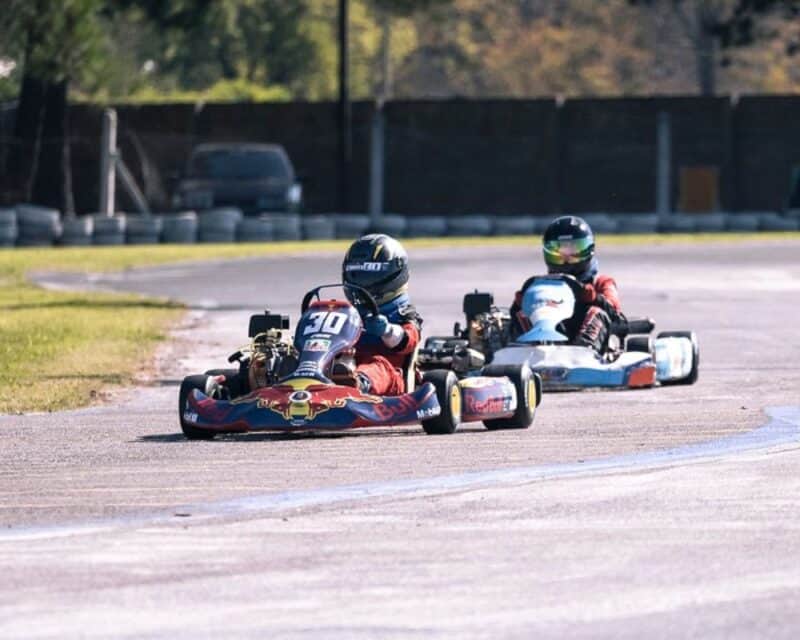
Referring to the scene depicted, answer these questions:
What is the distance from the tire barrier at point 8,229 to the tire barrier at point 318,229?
17.2 ft

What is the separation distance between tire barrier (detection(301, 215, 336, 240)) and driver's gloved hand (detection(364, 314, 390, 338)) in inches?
1064

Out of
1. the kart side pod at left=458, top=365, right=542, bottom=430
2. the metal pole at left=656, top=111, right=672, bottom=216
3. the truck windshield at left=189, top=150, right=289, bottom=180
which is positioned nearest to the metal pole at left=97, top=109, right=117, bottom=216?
the truck windshield at left=189, top=150, right=289, bottom=180

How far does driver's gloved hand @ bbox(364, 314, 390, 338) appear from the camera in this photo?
11359 millimetres

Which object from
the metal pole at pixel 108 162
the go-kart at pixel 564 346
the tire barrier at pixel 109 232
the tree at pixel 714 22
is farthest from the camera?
the tree at pixel 714 22

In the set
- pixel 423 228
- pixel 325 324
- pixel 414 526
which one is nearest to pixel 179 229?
pixel 423 228

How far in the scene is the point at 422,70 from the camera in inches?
3878

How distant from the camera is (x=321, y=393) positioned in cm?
1069

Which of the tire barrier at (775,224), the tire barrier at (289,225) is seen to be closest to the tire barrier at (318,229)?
the tire barrier at (289,225)

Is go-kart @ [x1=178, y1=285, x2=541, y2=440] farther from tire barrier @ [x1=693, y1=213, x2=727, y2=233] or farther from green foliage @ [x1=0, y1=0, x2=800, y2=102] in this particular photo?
green foliage @ [x1=0, y1=0, x2=800, y2=102]

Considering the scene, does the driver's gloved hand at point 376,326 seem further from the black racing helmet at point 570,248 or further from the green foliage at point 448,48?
the green foliage at point 448,48

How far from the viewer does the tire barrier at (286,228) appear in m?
38.0

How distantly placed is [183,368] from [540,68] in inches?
3026

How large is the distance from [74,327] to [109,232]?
17.4 m

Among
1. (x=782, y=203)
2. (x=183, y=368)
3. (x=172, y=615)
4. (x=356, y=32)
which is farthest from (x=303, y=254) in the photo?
(x=356, y=32)
